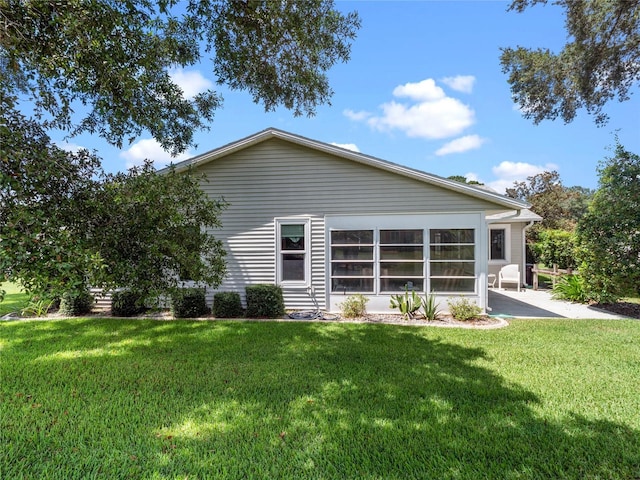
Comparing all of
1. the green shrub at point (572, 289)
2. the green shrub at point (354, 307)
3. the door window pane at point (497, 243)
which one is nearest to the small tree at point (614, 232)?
the green shrub at point (572, 289)

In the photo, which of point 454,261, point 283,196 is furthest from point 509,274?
point 283,196

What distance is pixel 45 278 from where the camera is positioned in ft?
9.62

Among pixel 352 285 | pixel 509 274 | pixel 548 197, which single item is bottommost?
pixel 352 285

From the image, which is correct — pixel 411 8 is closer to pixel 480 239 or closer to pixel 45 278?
pixel 480 239

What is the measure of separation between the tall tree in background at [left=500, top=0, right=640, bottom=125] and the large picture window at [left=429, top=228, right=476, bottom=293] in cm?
583

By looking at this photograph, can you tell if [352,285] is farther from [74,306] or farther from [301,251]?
[74,306]

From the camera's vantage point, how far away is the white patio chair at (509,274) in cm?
1256

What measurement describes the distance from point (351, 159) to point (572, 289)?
27.8ft

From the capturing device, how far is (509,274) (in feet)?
42.0

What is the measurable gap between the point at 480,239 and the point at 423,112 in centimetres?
685

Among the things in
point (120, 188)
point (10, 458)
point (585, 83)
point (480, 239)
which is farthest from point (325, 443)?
point (585, 83)

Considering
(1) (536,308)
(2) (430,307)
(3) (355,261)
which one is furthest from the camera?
(1) (536,308)

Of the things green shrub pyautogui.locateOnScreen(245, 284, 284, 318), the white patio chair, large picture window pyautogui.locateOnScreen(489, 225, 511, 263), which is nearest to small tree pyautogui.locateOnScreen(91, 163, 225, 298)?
green shrub pyautogui.locateOnScreen(245, 284, 284, 318)

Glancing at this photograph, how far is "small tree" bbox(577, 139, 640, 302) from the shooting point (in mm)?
8414
